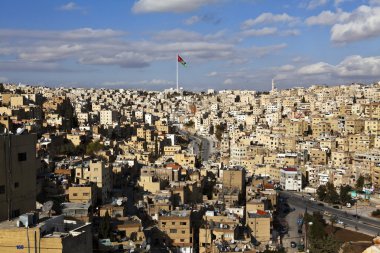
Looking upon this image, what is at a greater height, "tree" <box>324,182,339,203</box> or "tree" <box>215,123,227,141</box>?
"tree" <box>215,123,227,141</box>

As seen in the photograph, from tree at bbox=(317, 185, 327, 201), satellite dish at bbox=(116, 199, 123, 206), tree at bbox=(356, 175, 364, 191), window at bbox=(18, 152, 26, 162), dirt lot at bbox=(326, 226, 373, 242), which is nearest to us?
window at bbox=(18, 152, 26, 162)

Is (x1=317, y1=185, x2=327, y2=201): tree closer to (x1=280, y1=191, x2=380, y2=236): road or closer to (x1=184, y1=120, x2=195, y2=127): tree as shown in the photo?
(x1=280, y1=191, x2=380, y2=236): road

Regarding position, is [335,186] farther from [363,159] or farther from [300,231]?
[300,231]

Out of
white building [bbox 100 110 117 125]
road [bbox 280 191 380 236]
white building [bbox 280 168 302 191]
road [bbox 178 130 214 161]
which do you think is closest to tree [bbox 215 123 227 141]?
road [bbox 178 130 214 161]

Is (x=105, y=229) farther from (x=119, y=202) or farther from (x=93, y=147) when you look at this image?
(x=93, y=147)

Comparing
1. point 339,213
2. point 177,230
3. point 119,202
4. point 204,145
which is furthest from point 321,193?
point 204,145

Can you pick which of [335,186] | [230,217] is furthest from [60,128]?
[230,217]

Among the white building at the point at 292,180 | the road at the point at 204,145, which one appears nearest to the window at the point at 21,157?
the white building at the point at 292,180

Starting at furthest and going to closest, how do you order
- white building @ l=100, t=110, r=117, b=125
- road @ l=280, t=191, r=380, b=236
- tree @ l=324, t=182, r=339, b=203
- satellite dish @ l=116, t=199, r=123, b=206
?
white building @ l=100, t=110, r=117, b=125 → tree @ l=324, t=182, r=339, b=203 → road @ l=280, t=191, r=380, b=236 → satellite dish @ l=116, t=199, r=123, b=206
